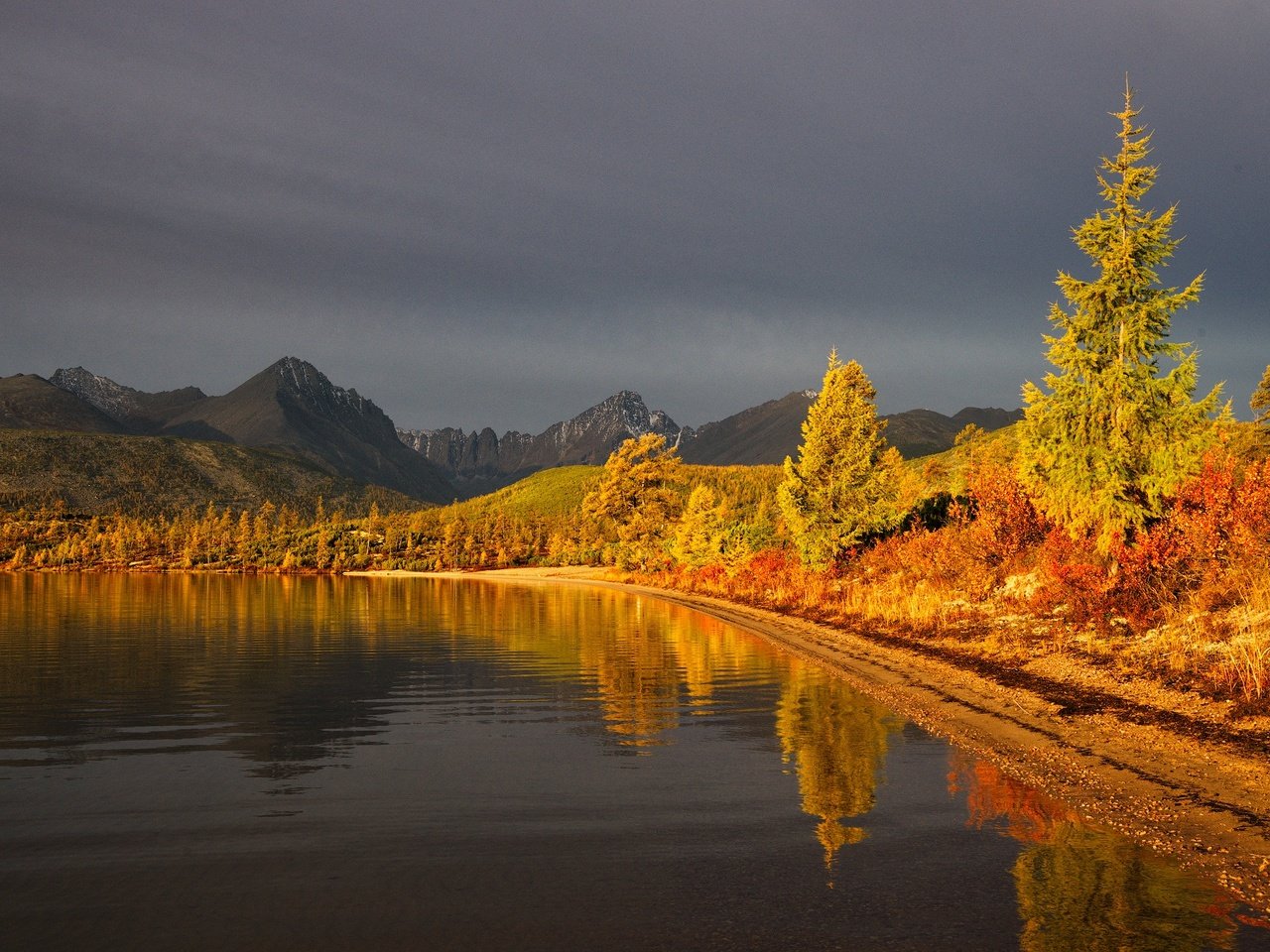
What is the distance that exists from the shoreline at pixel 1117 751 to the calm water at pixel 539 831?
572 millimetres

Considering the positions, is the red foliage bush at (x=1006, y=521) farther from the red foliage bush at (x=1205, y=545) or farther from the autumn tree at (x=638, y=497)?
the autumn tree at (x=638, y=497)

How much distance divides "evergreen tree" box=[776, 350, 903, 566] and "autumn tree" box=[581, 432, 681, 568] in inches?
1809

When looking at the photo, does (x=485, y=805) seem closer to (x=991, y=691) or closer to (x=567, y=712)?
(x=567, y=712)

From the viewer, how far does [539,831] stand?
34.2 ft

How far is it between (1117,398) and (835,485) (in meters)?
21.8

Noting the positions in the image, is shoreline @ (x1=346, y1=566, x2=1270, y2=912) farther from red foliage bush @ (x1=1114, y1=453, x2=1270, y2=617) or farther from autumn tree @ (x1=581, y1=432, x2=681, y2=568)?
autumn tree @ (x1=581, y1=432, x2=681, y2=568)

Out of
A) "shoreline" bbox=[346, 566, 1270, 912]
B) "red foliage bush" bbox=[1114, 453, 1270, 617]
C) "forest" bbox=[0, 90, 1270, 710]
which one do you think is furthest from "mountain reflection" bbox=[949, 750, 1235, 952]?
"red foliage bush" bbox=[1114, 453, 1270, 617]

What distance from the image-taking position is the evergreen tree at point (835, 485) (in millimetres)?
48438

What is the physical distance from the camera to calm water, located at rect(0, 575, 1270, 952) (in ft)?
24.6

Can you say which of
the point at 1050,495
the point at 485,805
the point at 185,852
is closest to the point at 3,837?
the point at 185,852

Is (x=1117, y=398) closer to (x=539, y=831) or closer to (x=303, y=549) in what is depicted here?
(x=539, y=831)

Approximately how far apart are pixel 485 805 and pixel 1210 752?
10.9m

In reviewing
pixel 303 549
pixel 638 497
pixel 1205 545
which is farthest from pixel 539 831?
pixel 303 549

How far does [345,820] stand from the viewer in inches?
427
